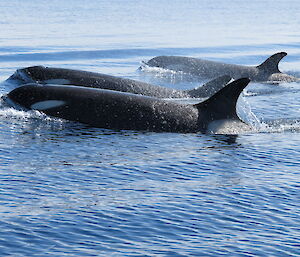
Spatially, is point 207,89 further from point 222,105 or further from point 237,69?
point 237,69

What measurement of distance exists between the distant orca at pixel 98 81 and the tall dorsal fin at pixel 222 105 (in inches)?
170

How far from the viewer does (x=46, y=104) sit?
44.9 feet

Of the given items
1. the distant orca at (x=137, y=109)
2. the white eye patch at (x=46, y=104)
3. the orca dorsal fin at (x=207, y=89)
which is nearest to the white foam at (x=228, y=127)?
the distant orca at (x=137, y=109)

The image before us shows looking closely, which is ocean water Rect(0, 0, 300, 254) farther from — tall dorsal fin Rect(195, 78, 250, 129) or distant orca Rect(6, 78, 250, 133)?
tall dorsal fin Rect(195, 78, 250, 129)

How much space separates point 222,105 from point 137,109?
1.53 meters

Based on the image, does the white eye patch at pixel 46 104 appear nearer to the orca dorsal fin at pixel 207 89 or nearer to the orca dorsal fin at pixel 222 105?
the orca dorsal fin at pixel 222 105

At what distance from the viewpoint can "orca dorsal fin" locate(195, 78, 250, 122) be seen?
1309 cm

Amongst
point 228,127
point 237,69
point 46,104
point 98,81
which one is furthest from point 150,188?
point 237,69

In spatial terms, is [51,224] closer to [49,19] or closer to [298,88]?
[298,88]

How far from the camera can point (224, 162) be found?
10906 mm

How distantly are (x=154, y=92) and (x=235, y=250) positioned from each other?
10.5 metres

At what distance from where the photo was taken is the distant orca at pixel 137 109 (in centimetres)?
1307

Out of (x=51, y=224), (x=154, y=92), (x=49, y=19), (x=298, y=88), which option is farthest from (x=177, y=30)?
(x=51, y=224)

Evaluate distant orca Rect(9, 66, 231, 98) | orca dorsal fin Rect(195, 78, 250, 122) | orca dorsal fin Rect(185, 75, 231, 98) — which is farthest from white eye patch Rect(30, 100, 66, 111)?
orca dorsal fin Rect(185, 75, 231, 98)
